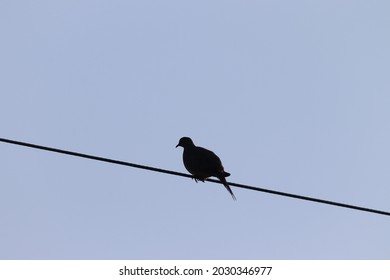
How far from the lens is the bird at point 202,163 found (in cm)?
1017

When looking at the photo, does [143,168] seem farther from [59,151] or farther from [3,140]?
[3,140]

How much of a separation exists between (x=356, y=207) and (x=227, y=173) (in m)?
3.68

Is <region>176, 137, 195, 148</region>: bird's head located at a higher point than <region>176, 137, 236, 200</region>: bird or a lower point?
higher

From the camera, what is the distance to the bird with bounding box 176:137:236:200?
1017 centimetres

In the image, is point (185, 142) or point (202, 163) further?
point (185, 142)

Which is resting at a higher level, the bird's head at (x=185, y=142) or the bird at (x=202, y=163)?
the bird's head at (x=185, y=142)

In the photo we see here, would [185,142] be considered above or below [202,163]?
above

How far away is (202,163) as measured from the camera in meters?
10.7

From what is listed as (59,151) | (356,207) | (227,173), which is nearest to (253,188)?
(356,207)

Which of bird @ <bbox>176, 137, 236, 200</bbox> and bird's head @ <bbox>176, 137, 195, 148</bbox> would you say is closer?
bird @ <bbox>176, 137, 236, 200</bbox>

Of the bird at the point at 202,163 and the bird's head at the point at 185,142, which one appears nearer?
the bird at the point at 202,163
